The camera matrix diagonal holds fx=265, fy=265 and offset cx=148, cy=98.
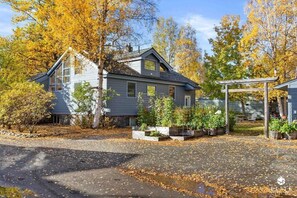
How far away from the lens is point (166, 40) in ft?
106

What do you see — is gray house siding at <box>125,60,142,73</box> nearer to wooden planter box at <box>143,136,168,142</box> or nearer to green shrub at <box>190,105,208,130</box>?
green shrub at <box>190,105,208,130</box>

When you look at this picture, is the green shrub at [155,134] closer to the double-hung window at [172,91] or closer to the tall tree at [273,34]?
the double-hung window at [172,91]

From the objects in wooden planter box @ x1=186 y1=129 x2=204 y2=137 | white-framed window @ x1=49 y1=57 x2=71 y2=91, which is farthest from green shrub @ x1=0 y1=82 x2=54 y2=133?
wooden planter box @ x1=186 y1=129 x2=204 y2=137

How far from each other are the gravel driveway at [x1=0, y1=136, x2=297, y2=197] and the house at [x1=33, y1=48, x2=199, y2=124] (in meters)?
8.06

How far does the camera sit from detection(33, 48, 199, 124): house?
1808cm

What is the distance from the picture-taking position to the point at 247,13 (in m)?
19.5

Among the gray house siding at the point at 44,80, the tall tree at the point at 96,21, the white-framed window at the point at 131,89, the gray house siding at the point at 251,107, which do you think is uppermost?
the tall tree at the point at 96,21

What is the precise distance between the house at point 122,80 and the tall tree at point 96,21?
155 cm

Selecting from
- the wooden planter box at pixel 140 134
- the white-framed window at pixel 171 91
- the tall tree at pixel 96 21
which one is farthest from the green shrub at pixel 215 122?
the white-framed window at pixel 171 91

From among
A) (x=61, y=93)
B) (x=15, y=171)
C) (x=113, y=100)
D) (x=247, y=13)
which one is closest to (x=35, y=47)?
(x=61, y=93)

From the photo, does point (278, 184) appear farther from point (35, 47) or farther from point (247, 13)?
point (35, 47)

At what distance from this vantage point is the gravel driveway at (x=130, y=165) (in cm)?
509

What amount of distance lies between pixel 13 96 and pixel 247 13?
16.6m

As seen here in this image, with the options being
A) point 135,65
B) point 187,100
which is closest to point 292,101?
point 187,100
